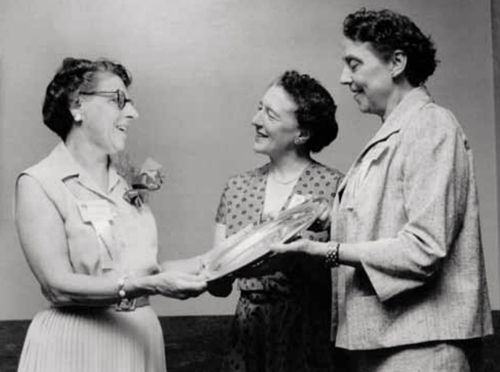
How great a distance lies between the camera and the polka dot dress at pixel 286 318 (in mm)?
3119

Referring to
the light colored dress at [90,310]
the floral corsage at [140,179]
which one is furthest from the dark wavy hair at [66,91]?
the floral corsage at [140,179]

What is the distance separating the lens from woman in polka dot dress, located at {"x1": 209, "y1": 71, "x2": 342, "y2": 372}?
3127 mm

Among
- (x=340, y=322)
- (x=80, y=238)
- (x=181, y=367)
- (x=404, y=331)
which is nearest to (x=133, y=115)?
(x=80, y=238)

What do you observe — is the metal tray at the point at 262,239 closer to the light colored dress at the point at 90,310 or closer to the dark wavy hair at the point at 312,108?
the light colored dress at the point at 90,310

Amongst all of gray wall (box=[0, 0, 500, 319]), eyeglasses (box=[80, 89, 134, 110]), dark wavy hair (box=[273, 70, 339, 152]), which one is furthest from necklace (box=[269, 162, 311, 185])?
gray wall (box=[0, 0, 500, 319])

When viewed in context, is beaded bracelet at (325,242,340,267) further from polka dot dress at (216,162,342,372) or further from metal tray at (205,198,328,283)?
polka dot dress at (216,162,342,372)

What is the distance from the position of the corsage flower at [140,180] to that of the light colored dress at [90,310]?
116 mm

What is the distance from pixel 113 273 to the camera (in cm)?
277

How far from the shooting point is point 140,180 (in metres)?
3.07

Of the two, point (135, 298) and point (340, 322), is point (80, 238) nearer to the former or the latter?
point (135, 298)

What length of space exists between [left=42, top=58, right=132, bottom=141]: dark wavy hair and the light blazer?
1084 mm

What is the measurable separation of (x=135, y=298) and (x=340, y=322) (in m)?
0.69

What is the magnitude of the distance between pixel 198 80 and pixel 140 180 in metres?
1.42

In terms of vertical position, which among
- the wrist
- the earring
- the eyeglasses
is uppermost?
the eyeglasses
